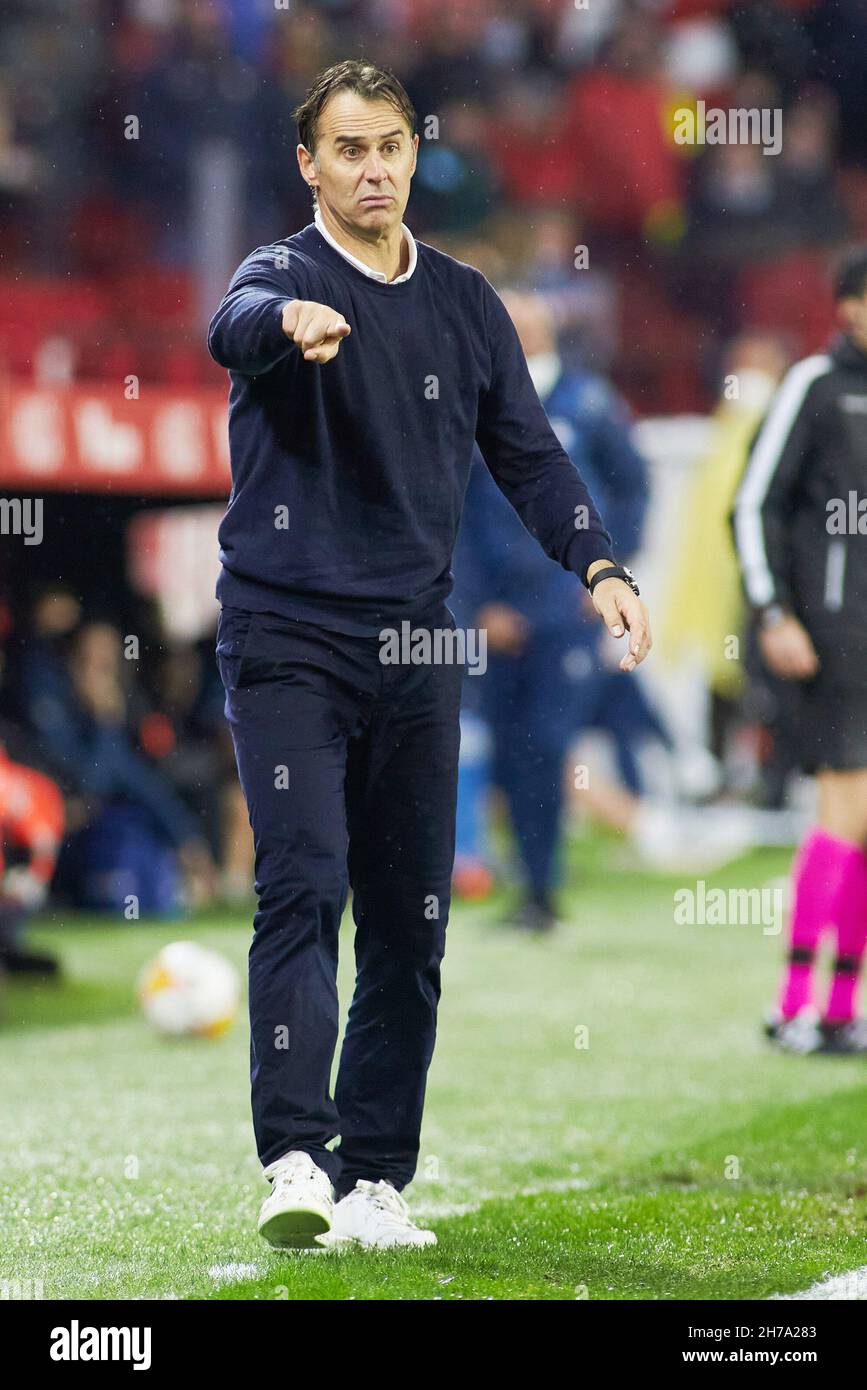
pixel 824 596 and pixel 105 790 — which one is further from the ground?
pixel 824 596

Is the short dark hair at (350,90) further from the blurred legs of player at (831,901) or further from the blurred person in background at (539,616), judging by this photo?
the blurred person in background at (539,616)

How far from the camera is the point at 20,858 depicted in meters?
6.39

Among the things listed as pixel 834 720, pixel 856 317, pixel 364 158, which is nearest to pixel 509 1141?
pixel 834 720

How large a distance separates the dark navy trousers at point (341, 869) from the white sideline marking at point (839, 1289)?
72cm

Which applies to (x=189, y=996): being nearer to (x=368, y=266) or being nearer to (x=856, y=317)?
(x=856, y=317)

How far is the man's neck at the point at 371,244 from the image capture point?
Answer: 3.48 metres

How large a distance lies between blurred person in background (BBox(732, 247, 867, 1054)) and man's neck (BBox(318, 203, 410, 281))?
2457 millimetres

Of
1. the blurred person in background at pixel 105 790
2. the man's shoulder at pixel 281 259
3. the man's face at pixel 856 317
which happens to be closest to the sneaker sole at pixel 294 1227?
the man's shoulder at pixel 281 259

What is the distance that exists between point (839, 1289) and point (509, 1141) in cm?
137

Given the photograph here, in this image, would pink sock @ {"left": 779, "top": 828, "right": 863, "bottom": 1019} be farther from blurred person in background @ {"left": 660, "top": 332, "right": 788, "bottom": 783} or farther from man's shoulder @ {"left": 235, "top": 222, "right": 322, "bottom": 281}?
blurred person in background @ {"left": 660, "top": 332, "right": 788, "bottom": 783}

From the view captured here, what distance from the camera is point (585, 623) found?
803 centimetres

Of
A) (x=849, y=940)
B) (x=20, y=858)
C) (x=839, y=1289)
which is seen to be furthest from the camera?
(x=20, y=858)

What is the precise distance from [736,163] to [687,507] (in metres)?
4.38
